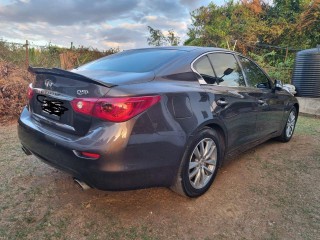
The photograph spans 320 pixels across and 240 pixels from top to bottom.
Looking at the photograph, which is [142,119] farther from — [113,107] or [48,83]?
[48,83]

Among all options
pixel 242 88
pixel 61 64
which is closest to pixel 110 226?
pixel 242 88

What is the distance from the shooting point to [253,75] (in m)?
4.21

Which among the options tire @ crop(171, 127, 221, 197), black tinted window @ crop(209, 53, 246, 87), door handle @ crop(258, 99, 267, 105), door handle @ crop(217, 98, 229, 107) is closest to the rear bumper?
tire @ crop(171, 127, 221, 197)

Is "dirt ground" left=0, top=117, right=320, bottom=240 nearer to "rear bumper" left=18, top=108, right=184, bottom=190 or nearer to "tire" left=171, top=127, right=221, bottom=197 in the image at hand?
"tire" left=171, top=127, right=221, bottom=197

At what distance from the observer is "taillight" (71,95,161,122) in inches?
91.2

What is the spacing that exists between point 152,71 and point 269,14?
18.3 m

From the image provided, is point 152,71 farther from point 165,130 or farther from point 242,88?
point 242,88

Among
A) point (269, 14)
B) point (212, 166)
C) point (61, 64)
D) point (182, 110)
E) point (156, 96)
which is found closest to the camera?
point (156, 96)

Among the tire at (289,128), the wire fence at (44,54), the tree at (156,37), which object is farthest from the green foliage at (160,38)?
the tire at (289,128)

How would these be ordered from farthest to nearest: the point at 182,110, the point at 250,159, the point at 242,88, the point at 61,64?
the point at 61,64 → the point at 250,159 → the point at 242,88 → the point at 182,110

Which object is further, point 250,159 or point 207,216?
point 250,159

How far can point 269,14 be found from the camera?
18594mm

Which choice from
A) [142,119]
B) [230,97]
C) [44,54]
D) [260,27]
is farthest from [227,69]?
[260,27]

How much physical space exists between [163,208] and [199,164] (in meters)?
0.57
